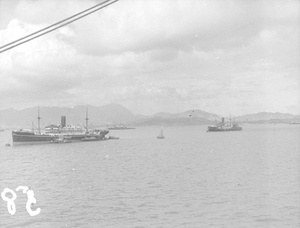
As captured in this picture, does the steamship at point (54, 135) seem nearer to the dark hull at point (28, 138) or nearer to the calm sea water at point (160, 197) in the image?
the dark hull at point (28, 138)

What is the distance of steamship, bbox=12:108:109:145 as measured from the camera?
101 metres

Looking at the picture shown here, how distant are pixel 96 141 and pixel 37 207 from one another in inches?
3764

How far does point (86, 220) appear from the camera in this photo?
22.5m

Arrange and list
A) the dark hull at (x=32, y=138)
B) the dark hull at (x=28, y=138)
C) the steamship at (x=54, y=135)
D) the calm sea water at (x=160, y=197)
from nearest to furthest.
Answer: the calm sea water at (x=160, y=197) → the dark hull at (x=28, y=138) → the dark hull at (x=32, y=138) → the steamship at (x=54, y=135)

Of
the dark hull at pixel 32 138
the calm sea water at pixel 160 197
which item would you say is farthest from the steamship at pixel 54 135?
the calm sea water at pixel 160 197

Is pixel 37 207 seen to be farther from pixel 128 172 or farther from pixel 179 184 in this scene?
pixel 128 172

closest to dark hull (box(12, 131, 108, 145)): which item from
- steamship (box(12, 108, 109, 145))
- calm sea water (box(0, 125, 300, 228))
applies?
steamship (box(12, 108, 109, 145))

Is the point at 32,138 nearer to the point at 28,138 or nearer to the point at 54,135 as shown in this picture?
the point at 28,138

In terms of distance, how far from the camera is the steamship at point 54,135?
100875mm

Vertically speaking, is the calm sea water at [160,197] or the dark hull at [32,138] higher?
the dark hull at [32,138]

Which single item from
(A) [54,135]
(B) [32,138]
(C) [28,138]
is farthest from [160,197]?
(A) [54,135]

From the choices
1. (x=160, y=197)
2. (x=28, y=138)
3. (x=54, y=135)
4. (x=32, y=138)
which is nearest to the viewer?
(x=160, y=197)

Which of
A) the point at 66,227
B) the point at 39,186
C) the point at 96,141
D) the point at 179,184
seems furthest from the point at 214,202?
the point at 96,141

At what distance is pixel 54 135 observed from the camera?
108m
